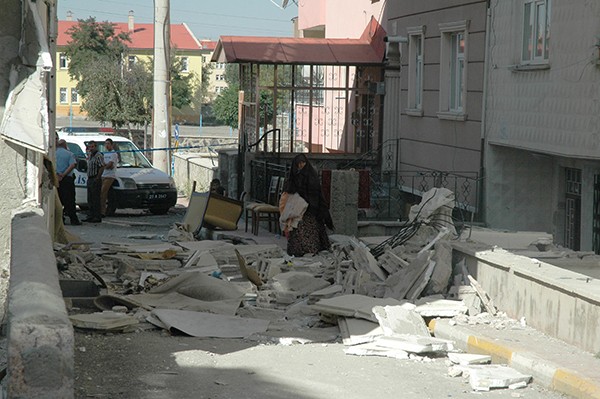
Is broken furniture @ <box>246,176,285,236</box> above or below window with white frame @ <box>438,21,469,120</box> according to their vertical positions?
below

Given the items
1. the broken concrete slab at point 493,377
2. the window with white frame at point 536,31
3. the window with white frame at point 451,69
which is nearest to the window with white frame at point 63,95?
the window with white frame at point 451,69

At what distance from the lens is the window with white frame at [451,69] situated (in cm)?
2073

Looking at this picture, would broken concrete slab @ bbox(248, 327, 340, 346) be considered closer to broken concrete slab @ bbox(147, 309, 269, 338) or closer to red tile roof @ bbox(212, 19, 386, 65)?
→ broken concrete slab @ bbox(147, 309, 269, 338)

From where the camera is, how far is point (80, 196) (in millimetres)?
25953

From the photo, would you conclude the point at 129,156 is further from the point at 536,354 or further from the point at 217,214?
the point at 536,354

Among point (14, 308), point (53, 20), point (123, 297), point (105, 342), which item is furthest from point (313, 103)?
point (14, 308)

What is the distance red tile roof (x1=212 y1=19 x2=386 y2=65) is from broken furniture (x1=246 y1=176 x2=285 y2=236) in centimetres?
439

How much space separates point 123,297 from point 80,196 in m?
14.5

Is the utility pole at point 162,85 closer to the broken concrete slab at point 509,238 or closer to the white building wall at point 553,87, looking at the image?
the white building wall at point 553,87

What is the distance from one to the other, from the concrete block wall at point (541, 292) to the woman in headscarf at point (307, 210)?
16.0 feet

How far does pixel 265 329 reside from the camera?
1096 cm

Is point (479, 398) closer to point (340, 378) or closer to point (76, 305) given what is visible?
point (340, 378)

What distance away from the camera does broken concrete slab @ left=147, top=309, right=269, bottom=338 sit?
10609 mm

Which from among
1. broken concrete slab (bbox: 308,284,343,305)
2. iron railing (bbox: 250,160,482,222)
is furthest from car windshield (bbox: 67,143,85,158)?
broken concrete slab (bbox: 308,284,343,305)
